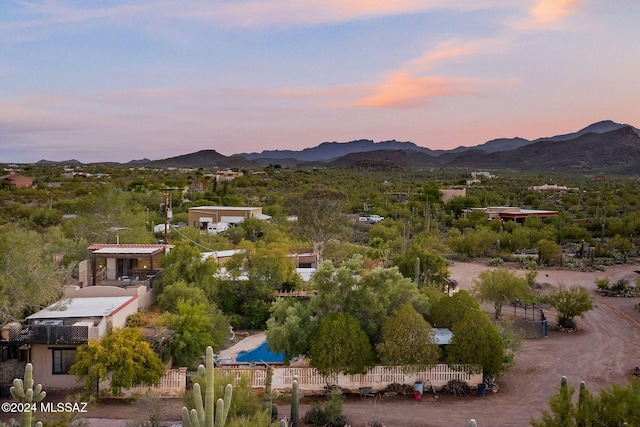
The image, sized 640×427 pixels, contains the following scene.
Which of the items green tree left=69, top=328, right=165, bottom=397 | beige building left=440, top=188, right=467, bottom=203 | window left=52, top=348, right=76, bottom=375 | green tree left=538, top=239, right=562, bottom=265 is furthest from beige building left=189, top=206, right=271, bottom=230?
beige building left=440, top=188, right=467, bottom=203

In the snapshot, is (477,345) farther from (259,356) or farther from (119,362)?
(119,362)

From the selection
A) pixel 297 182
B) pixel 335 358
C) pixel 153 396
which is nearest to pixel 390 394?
pixel 335 358

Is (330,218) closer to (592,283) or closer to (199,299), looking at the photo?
(592,283)

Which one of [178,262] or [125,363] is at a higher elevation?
[178,262]

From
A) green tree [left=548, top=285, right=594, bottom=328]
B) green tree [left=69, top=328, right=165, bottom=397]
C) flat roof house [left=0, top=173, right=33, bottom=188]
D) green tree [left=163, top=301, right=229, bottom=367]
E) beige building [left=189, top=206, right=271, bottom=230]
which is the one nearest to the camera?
green tree [left=69, top=328, right=165, bottom=397]

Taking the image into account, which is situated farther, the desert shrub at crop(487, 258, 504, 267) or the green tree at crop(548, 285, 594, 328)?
the desert shrub at crop(487, 258, 504, 267)

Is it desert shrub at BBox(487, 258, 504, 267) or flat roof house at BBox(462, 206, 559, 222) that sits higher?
flat roof house at BBox(462, 206, 559, 222)

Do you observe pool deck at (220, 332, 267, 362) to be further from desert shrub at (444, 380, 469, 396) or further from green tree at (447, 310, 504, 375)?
green tree at (447, 310, 504, 375)
